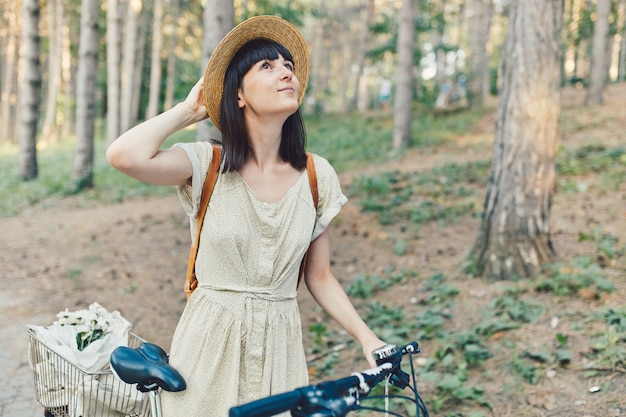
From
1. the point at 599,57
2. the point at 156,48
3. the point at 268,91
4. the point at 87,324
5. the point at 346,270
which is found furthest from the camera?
the point at 156,48

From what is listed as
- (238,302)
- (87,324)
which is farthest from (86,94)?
(238,302)

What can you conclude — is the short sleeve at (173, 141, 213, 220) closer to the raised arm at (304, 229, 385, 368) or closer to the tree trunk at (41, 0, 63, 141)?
the raised arm at (304, 229, 385, 368)

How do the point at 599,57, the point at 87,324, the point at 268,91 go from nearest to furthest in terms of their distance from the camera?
the point at 268,91 < the point at 87,324 < the point at 599,57

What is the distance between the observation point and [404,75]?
14367 mm

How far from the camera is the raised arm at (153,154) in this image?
2.06 meters

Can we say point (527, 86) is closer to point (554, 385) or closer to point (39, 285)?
point (554, 385)

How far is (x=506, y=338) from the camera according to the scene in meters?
4.82

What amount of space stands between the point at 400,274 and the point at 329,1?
45530 mm

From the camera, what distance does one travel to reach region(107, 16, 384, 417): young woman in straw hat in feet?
→ 7.04

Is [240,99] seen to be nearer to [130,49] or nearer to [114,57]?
[114,57]

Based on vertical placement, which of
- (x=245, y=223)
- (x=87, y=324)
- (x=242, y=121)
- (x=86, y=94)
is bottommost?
(x=87, y=324)

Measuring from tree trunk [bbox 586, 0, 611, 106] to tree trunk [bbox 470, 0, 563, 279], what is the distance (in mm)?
10804

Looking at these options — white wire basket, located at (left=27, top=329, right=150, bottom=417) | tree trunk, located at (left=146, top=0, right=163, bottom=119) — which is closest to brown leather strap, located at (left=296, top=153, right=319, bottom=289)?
white wire basket, located at (left=27, top=329, right=150, bottom=417)

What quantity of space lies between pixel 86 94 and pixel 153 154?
12632 mm
